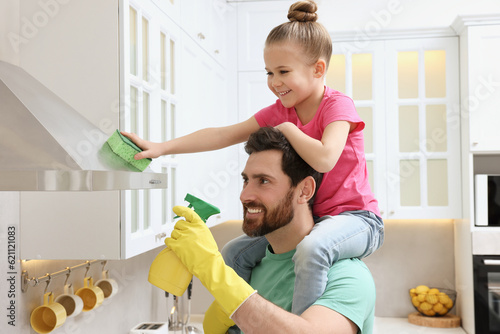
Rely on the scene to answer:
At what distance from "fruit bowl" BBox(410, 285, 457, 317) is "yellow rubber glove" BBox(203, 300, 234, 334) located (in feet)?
6.98

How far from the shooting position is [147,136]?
1.96 metres

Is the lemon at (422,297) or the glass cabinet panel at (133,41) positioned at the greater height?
the glass cabinet panel at (133,41)

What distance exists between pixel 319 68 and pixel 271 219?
1.42 ft

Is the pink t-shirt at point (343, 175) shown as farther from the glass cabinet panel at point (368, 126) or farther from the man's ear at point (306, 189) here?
the glass cabinet panel at point (368, 126)

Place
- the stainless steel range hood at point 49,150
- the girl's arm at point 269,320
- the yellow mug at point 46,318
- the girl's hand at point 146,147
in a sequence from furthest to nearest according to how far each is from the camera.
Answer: the yellow mug at point 46,318
the girl's hand at point 146,147
the girl's arm at point 269,320
the stainless steel range hood at point 49,150

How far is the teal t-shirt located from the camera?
1.33 m

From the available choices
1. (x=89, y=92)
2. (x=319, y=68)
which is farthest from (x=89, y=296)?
(x=319, y=68)

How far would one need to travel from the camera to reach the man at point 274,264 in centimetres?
123

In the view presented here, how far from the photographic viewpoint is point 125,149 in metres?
1.40

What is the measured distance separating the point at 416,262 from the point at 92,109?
2551 mm

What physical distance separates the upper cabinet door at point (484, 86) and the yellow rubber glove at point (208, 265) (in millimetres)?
2306

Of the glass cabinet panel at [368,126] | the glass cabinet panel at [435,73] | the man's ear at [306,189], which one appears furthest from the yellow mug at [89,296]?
the glass cabinet panel at [435,73]

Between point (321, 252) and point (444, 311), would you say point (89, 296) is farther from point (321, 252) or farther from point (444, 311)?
point (444, 311)

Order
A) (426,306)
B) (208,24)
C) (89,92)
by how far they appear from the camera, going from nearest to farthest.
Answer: (89,92) < (208,24) < (426,306)
